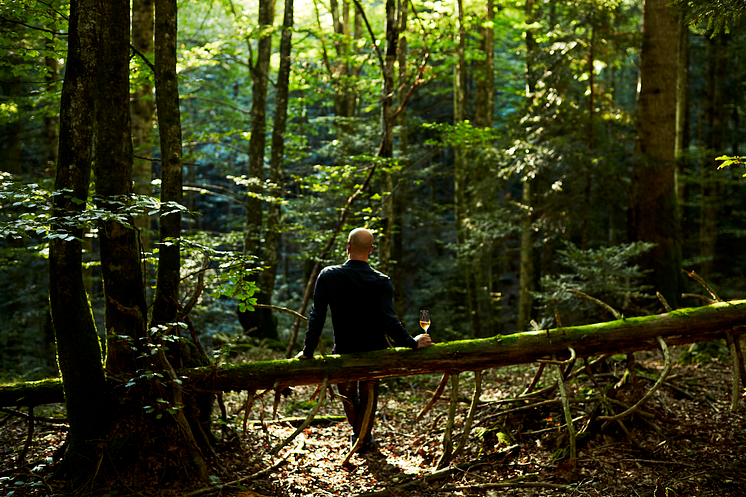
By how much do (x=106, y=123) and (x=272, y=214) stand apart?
6.82m

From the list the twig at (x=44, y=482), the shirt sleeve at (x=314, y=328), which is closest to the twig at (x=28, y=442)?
the twig at (x=44, y=482)

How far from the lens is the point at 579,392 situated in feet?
19.8

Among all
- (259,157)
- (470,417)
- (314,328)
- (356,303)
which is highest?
(259,157)

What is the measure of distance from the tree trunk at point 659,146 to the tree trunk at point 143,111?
9.31 m

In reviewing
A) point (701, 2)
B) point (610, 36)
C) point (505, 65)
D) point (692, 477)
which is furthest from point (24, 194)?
point (505, 65)

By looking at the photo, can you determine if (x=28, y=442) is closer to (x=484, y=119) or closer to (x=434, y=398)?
(x=434, y=398)

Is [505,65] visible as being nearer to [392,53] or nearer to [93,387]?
[392,53]

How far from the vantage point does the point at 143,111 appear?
30.8 ft

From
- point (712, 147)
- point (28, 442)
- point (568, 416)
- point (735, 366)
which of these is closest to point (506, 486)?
point (568, 416)

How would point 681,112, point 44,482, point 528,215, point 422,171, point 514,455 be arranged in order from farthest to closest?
point 681,112 < point 422,171 < point 528,215 < point 514,455 < point 44,482

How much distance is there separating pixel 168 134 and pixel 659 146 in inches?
346

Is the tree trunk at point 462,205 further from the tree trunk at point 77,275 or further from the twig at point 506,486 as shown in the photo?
the tree trunk at point 77,275

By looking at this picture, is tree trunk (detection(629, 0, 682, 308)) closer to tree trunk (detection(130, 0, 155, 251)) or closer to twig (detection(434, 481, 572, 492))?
twig (detection(434, 481, 572, 492))

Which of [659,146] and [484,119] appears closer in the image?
[659,146]
